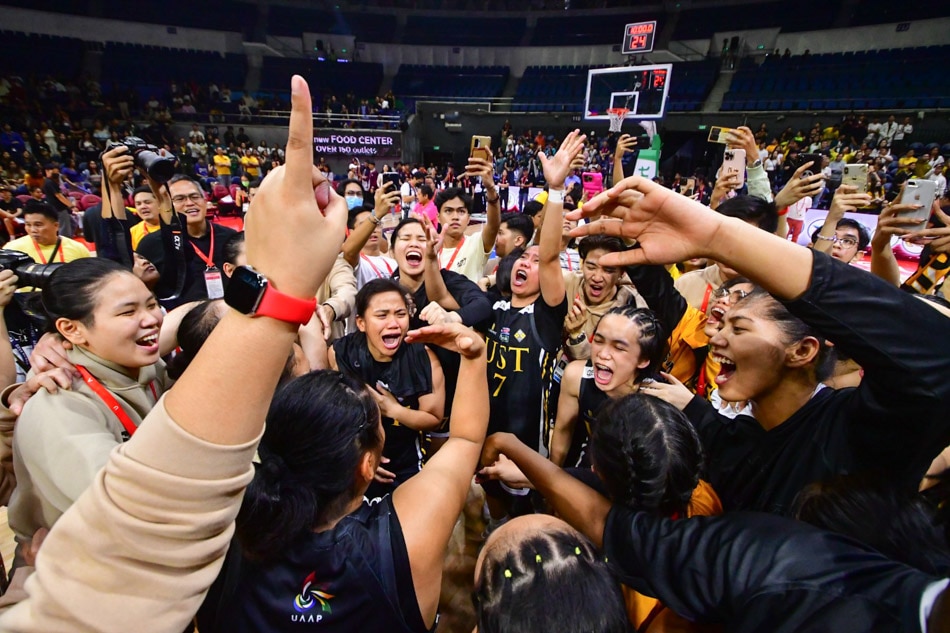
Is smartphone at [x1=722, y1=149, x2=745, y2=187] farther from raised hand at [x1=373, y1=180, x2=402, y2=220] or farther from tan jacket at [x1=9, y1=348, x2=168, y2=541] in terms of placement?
tan jacket at [x1=9, y1=348, x2=168, y2=541]

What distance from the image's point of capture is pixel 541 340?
2701mm

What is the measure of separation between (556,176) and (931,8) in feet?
75.7

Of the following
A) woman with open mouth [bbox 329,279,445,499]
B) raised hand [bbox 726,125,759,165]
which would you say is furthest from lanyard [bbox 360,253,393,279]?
raised hand [bbox 726,125,759,165]

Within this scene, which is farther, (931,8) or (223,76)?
(223,76)

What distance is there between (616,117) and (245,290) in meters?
11.9

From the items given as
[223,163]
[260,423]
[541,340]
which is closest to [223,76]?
[223,163]

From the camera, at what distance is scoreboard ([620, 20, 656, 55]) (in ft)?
52.2

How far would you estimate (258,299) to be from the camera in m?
0.62

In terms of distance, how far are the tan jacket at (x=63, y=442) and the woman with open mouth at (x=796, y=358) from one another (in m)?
1.43

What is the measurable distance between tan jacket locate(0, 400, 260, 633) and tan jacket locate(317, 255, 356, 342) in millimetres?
2295

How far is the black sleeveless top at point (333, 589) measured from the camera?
1094mm

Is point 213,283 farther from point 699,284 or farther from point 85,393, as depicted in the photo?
point 699,284

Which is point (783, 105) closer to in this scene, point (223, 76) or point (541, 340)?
point (541, 340)

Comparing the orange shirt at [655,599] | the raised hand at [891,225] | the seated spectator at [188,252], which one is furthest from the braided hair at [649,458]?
the seated spectator at [188,252]
